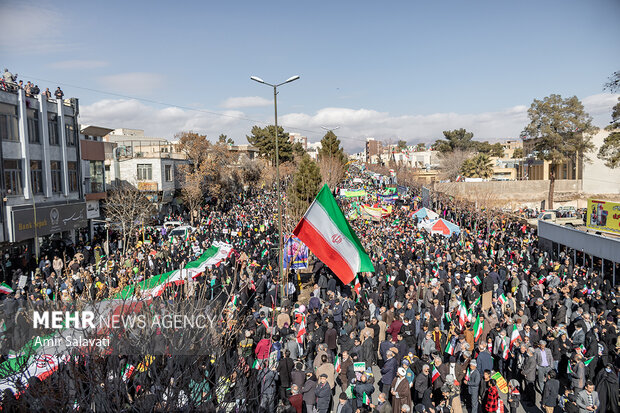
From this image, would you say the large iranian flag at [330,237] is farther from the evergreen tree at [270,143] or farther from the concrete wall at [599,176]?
the evergreen tree at [270,143]

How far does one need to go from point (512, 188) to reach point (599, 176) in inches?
380

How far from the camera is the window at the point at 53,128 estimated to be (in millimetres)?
27844

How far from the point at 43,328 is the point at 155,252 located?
11.6 meters

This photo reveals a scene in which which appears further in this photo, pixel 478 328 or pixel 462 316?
pixel 462 316

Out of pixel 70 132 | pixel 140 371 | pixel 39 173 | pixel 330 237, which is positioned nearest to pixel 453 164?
pixel 70 132

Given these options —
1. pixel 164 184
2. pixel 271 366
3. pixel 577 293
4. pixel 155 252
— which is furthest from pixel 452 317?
pixel 164 184

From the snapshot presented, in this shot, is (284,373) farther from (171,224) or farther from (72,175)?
(171,224)

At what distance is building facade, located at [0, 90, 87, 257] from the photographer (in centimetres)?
2389

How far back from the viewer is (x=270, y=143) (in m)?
81.8

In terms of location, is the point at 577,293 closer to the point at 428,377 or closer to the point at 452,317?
the point at 452,317

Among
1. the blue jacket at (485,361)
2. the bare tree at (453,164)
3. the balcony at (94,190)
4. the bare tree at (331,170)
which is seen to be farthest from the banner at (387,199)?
the bare tree at (453,164)

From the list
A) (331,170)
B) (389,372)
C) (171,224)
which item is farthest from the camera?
(331,170)

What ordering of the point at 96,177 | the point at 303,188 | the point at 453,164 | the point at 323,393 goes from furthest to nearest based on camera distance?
the point at 453,164 → the point at 303,188 → the point at 96,177 → the point at 323,393

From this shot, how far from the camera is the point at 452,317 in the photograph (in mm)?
12047
